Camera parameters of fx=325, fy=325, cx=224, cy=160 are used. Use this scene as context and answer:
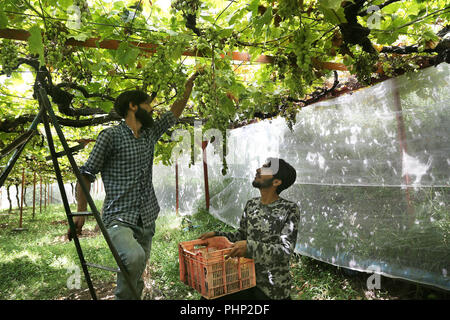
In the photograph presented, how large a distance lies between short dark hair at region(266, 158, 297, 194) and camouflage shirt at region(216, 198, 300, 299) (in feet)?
0.67

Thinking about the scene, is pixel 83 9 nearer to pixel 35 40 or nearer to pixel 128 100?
pixel 35 40

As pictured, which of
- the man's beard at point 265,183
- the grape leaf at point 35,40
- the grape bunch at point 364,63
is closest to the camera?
the grape leaf at point 35,40

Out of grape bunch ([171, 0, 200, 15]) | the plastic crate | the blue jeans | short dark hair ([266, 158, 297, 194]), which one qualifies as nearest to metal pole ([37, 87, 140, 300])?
the blue jeans

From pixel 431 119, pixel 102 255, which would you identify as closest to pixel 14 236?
pixel 102 255

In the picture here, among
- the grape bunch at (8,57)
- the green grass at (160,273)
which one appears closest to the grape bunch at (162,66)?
the grape bunch at (8,57)

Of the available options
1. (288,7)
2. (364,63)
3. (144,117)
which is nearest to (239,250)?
(144,117)

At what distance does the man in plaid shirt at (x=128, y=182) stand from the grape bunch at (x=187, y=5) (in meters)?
0.66

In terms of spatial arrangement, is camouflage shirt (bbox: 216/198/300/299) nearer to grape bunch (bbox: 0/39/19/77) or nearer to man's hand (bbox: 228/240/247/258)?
man's hand (bbox: 228/240/247/258)

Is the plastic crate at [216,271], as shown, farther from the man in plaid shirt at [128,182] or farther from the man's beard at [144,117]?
the man's beard at [144,117]

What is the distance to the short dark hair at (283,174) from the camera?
247 centimetres

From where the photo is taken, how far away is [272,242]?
217 cm

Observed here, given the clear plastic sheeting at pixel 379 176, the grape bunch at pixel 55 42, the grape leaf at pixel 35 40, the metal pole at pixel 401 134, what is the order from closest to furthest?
the grape leaf at pixel 35 40, the grape bunch at pixel 55 42, the clear plastic sheeting at pixel 379 176, the metal pole at pixel 401 134

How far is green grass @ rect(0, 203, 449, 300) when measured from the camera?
3619 mm

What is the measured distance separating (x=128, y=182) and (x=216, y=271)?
2.77 ft
